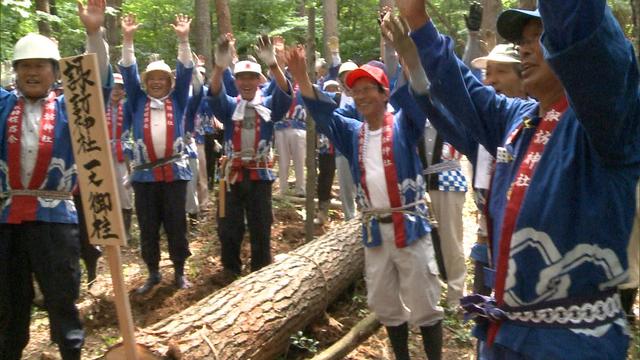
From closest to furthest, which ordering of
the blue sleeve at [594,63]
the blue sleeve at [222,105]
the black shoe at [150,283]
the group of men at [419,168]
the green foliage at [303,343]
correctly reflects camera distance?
the blue sleeve at [594,63] → the group of men at [419,168] → the green foliage at [303,343] → the black shoe at [150,283] → the blue sleeve at [222,105]

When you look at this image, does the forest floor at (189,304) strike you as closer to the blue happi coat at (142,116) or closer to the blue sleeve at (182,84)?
the blue happi coat at (142,116)

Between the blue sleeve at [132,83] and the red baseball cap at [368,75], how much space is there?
2.78 metres

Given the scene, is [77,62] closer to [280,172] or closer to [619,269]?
[619,269]

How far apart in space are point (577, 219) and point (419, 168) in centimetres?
243

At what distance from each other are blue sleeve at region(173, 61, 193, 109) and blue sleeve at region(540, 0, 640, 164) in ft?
16.0

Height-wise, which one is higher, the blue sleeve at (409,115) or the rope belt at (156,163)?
the blue sleeve at (409,115)

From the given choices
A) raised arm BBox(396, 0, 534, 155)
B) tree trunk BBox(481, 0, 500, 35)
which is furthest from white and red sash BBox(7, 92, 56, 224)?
tree trunk BBox(481, 0, 500, 35)

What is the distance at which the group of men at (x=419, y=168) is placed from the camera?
69.3 inches

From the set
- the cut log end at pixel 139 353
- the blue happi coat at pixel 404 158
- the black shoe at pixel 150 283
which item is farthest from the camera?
the black shoe at pixel 150 283

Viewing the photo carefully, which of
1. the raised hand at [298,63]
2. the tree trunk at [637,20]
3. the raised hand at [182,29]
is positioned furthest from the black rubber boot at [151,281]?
the tree trunk at [637,20]

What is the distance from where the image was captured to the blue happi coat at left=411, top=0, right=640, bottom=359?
4.98 ft

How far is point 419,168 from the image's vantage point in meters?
4.21

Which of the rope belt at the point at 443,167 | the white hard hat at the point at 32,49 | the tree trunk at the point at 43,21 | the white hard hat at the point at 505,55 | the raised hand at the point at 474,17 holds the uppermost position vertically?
the tree trunk at the point at 43,21

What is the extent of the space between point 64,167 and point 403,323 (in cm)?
274
